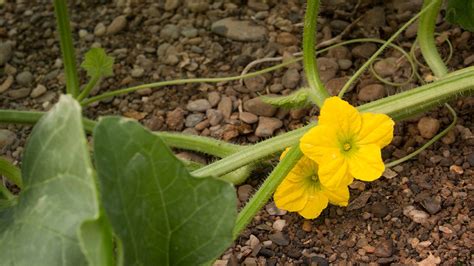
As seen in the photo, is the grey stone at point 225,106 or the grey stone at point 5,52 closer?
the grey stone at point 225,106

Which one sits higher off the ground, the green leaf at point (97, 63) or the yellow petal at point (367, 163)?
the yellow petal at point (367, 163)

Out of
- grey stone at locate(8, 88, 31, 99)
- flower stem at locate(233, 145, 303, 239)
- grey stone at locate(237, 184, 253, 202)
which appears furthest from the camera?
grey stone at locate(8, 88, 31, 99)

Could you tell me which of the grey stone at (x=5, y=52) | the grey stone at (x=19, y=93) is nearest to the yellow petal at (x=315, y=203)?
the grey stone at (x=19, y=93)

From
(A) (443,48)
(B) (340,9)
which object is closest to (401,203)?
(A) (443,48)

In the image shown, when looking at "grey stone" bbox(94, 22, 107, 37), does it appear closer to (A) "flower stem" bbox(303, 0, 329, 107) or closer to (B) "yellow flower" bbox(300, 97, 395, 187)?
(A) "flower stem" bbox(303, 0, 329, 107)

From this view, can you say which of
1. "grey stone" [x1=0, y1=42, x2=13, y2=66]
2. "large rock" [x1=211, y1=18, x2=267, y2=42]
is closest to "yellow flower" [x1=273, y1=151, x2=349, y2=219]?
"large rock" [x1=211, y1=18, x2=267, y2=42]

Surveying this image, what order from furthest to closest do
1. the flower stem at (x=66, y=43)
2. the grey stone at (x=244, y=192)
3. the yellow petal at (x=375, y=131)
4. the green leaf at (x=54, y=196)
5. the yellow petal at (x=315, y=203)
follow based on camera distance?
the flower stem at (x=66, y=43), the grey stone at (x=244, y=192), the yellow petal at (x=315, y=203), the yellow petal at (x=375, y=131), the green leaf at (x=54, y=196)

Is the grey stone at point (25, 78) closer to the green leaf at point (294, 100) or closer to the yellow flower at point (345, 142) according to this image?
the green leaf at point (294, 100)
